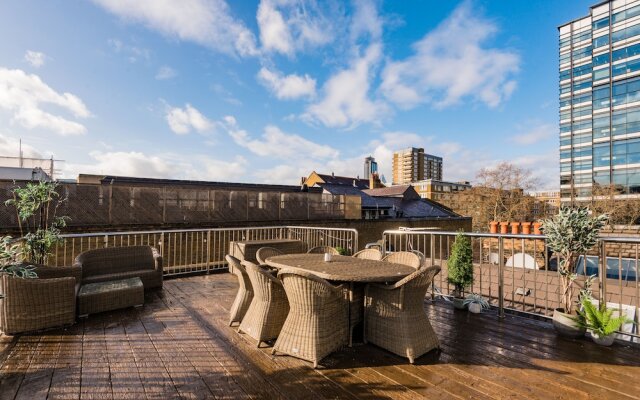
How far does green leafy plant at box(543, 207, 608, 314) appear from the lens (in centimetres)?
290

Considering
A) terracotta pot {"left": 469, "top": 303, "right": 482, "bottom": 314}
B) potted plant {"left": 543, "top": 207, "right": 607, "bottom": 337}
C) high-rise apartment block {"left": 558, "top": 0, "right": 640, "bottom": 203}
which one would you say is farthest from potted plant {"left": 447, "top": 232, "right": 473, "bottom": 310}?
high-rise apartment block {"left": 558, "top": 0, "right": 640, "bottom": 203}

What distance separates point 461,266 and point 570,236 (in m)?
1.32

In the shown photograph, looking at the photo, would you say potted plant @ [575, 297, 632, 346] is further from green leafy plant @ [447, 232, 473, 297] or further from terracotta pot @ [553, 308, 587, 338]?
green leafy plant @ [447, 232, 473, 297]

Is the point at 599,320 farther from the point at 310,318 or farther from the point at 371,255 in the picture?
the point at 310,318

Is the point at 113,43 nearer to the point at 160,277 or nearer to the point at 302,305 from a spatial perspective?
the point at 160,277

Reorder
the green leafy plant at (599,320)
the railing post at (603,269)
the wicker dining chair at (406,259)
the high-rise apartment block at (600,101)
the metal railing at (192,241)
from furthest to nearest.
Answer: the high-rise apartment block at (600,101), the metal railing at (192,241), the wicker dining chair at (406,259), the railing post at (603,269), the green leafy plant at (599,320)

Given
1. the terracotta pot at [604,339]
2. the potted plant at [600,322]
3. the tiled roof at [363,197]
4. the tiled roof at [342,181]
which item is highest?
the tiled roof at [342,181]

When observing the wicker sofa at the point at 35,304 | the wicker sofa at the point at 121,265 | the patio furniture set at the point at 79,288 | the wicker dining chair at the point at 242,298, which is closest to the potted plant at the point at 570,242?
the wicker dining chair at the point at 242,298

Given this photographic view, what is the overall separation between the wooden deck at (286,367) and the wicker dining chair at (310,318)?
0.11 metres

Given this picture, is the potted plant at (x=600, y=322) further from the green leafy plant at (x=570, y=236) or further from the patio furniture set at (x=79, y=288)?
the patio furniture set at (x=79, y=288)

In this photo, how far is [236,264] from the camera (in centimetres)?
302

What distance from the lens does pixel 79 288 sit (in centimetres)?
363

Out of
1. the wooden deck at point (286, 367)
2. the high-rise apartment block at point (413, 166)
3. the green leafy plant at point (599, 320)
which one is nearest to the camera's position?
the wooden deck at point (286, 367)

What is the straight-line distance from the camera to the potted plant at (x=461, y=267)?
3910mm
